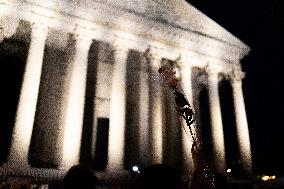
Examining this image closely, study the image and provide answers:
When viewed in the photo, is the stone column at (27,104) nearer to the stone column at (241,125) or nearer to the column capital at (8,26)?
the column capital at (8,26)

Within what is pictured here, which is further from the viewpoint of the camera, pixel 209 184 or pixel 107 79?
pixel 107 79

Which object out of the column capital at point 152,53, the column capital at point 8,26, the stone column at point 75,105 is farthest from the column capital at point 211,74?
the column capital at point 8,26

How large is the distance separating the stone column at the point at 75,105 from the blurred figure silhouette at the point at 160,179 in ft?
83.6

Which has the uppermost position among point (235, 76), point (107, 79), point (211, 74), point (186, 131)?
point (235, 76)

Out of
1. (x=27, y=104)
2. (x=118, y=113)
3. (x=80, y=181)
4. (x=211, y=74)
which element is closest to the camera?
(x=80, y=181)

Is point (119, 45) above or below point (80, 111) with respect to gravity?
above

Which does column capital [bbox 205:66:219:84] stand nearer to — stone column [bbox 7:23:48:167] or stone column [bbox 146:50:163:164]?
stone column [bbox 146:50:163:164]

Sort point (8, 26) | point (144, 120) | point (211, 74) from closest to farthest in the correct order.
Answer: point (8, 26), point (144, 120), point (211, 74)

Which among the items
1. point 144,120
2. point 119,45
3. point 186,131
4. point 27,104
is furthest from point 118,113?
point 186,131

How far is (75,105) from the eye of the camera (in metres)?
32.2

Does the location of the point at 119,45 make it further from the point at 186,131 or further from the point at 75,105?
the point at 186,131

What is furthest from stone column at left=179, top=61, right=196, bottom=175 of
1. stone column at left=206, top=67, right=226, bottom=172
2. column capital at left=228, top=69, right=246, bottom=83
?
column capital at left=228, top=69, right=246, bottom=83

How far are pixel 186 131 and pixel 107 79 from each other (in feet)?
40.5

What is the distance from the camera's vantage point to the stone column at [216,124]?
39041 mm
